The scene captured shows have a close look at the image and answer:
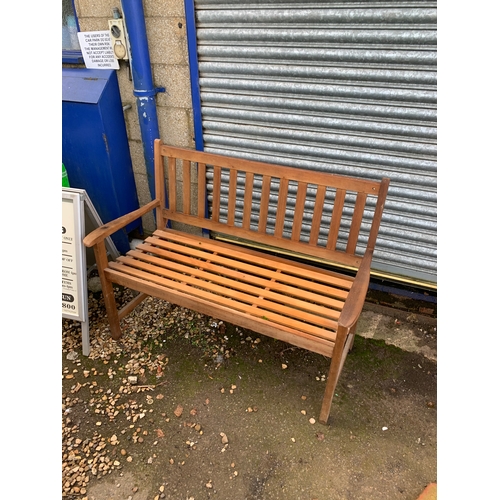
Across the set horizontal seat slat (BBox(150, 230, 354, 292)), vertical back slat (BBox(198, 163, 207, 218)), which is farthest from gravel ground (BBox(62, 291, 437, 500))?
vertical back slat (BBox(198, 163, 207, 218))

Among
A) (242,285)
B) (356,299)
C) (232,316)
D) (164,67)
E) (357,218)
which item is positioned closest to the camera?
(356,299)

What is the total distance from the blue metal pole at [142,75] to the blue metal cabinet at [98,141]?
24cm

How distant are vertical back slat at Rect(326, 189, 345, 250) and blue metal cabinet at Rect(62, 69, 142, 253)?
1.97 meters

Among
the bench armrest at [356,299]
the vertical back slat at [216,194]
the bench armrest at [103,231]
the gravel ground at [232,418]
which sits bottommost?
the gravel ground at [232,418]

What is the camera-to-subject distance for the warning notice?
10.5ft

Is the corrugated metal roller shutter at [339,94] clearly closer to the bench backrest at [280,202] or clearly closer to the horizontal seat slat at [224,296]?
the bench backrest at [280,202]

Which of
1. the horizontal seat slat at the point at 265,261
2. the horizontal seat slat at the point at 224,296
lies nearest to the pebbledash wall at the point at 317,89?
the horizontal seat slat at the point at 265,261

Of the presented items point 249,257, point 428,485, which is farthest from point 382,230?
point 428,485

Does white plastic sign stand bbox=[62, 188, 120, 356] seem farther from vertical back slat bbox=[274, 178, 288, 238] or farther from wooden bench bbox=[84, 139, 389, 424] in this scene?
vertical back slat bbox=[274, 178, 288, 238]

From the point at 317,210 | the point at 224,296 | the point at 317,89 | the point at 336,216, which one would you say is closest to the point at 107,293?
the point at 224,296

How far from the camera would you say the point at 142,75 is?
3111 mm

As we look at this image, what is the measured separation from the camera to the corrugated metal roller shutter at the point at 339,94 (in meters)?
2.53

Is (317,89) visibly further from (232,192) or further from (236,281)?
(236,281)

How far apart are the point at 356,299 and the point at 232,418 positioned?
1121 mm
